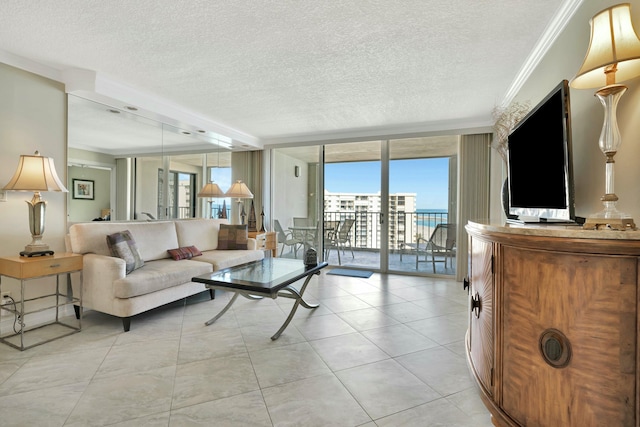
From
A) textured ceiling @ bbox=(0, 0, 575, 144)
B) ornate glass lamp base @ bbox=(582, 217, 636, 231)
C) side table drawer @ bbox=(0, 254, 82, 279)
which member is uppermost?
textured ceiling @ bbox=(0, 0, 575, 144)

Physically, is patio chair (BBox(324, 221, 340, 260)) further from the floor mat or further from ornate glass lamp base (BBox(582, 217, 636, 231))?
ornate glass lamp base (BBox(582, 217, 636, 231))

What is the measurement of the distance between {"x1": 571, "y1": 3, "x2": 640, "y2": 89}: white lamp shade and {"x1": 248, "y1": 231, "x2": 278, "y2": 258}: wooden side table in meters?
4.40

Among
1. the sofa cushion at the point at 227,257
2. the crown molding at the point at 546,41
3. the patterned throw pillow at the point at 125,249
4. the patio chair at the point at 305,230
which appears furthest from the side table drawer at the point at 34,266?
the crown molding at the point at 546,41

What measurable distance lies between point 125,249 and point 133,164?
1344 millimetres

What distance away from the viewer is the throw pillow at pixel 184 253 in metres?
3.70

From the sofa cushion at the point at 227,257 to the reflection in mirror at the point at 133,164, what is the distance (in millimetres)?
951

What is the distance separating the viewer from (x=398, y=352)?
2324 millimetres

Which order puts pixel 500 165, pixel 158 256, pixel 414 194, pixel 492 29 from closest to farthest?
pixel 492 29 → pixel 158 256 → pixel 500 165 → pixel 414 194

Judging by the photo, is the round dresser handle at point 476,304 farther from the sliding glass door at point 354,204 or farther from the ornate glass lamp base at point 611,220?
the sliding glass door at point 354,204

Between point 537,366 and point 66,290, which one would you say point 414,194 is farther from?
point 66,290

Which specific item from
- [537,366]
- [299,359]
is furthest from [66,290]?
[537,366]

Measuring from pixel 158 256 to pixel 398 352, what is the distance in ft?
9.45

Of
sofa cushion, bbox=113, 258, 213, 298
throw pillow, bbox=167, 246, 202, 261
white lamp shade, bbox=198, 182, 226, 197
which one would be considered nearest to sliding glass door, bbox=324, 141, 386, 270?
white lamp shade, bbox=198, 182, 226, 197

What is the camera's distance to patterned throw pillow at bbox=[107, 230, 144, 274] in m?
2.97
